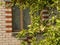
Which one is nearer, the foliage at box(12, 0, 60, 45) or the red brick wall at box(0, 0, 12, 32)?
the foliage at box(12, 0, 60, 45)

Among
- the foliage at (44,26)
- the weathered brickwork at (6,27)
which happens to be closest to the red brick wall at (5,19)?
the weathered brickwork at (6,27)

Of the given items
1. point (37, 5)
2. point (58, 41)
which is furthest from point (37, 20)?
point (58, 41)

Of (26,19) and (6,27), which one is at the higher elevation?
(26,19)

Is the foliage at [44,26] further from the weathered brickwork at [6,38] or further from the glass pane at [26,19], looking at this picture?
the glass pane at [26,19]

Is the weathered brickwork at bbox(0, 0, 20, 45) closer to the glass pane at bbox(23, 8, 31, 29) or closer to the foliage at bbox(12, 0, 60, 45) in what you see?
the glass pane at bbox(23, 8, 31, 29)

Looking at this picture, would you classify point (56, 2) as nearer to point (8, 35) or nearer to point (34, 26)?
point (34, 26)

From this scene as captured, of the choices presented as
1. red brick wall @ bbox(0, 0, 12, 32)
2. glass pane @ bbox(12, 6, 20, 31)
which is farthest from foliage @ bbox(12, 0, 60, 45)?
glass pane @ bbox(12, 6, 20, 31)

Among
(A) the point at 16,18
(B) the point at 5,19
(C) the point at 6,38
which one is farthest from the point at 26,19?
(C) the point at 6,38

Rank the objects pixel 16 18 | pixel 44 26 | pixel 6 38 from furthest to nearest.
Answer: pixel 16 18
pixel 6 38
pixel 44 26

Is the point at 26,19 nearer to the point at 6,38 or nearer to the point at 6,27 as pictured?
the point at 6,27

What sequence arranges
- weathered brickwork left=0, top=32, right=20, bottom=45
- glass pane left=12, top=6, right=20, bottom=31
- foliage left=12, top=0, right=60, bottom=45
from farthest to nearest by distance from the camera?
1. glass pane left=12, top=6, right=20, bottom=31
2. weathered brickwork left=0, top=32, right=20, bottom=45
3. foliage left=12, top=0, right=60, bottom=45

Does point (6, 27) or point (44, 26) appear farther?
point (6, 27)

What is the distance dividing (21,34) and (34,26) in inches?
10.9

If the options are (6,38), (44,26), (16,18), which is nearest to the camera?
(44,26)
